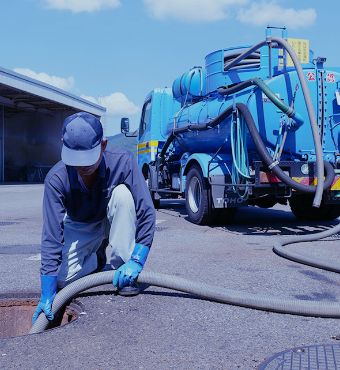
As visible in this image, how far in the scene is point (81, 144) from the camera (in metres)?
3.60

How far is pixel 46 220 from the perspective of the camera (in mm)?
3789

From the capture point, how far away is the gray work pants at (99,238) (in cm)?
404

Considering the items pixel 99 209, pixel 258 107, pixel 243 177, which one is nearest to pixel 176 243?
pixel 243 177

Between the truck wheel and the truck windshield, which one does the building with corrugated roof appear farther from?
the truck wheel

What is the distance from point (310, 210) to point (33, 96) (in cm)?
2507

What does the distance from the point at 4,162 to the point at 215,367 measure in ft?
120

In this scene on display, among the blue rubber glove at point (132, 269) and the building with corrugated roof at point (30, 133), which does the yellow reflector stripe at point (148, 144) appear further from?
the building with corrugated roof at point (30, 133)

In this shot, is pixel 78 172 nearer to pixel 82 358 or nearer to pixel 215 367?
pixel 82 358

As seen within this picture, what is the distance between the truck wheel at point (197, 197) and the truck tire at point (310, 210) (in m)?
1.81

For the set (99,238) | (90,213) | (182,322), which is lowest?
(182,322)

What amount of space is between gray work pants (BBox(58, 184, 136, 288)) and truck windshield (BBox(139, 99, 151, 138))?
8.69 metres

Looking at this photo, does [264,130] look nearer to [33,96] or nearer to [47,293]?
[47,293]

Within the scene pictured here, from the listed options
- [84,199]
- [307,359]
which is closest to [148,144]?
[84,199]

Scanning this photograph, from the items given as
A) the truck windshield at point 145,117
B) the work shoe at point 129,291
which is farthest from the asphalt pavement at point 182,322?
the truck windshield at point 145,117
